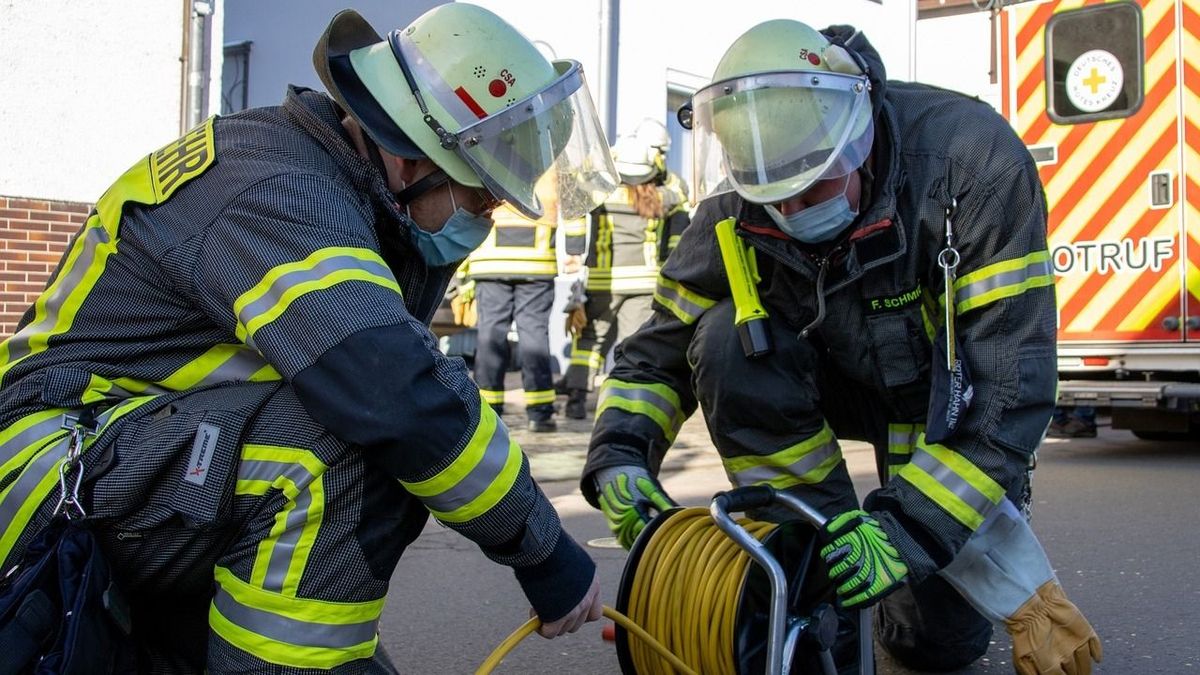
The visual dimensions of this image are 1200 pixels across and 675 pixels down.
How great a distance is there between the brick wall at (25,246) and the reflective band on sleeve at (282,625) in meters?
5.46

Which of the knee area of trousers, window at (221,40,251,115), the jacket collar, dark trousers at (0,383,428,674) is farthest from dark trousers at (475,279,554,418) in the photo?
window at (221,40,251,115)

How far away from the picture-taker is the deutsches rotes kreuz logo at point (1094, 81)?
24.7 ft

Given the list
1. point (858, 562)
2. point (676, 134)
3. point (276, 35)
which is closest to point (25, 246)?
point (858, 562)

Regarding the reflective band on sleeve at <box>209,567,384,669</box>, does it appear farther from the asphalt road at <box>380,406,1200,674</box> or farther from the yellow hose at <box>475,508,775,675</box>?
the asphalt road at <box>380,406,1200,674</box>

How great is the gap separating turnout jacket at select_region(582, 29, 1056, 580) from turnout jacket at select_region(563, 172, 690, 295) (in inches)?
198

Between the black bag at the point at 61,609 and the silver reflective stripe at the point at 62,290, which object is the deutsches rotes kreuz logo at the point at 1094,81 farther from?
the black bag at the point at 61,609

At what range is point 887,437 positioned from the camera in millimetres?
3357

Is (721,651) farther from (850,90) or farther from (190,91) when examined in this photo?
(190,91)

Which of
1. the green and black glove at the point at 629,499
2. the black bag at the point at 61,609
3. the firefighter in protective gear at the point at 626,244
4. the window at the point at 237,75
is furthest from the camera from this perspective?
the window at the point at 237,75

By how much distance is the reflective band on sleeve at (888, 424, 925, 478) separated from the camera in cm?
327

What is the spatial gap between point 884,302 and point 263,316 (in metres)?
1.61

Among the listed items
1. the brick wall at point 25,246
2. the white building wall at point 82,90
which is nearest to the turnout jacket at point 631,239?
the white building wall at point 82,90

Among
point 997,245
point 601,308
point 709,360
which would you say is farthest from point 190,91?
point 997,245

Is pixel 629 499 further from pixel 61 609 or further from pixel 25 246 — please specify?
pixel 25 246
